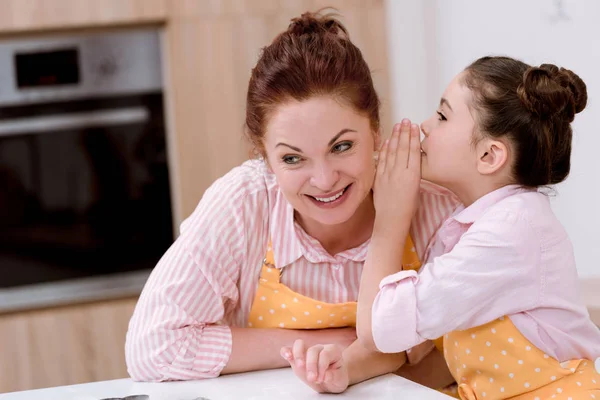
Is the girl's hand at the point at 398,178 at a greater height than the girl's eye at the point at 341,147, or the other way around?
the girl's eye at the point at 341,147

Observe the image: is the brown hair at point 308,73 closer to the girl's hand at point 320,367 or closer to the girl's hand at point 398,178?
the girl's hand at point 398,178

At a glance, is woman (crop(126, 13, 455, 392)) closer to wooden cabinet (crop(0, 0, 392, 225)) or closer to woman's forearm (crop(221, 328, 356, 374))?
woman's forearm (crop(221, 328, 356, 374))

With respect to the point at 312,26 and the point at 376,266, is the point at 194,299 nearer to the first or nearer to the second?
the point at 376,266

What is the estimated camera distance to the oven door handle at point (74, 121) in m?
2.80

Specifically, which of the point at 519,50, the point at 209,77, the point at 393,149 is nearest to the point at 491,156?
the point at 393,149

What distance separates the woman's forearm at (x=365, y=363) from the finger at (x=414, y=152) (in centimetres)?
30

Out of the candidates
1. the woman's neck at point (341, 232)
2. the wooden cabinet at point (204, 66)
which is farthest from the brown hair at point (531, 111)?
the wooden cabinet at point (204, 66)

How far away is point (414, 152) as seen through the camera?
138cm

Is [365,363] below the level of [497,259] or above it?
below

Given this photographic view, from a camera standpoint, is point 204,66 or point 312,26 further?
point 204,66

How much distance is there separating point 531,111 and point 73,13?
187cm

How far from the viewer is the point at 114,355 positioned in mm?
2779

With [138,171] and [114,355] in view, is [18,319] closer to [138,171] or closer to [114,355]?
[114,355]

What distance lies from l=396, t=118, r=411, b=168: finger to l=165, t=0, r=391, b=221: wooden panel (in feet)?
4.69
